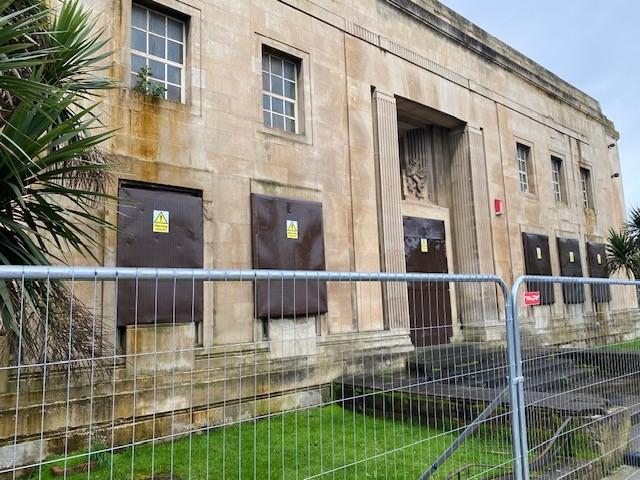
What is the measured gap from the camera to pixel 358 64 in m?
12.4

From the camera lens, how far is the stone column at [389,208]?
11.7 meters

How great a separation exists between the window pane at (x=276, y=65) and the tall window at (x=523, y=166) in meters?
10.4

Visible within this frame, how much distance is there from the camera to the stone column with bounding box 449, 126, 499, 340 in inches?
585

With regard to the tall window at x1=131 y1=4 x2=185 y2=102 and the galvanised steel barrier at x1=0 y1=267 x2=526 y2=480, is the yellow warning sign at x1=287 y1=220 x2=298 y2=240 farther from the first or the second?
the tall window at x1=131 y1=4 x2=185 y2=102

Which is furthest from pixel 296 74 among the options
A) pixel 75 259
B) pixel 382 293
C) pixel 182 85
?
pixel 75 259

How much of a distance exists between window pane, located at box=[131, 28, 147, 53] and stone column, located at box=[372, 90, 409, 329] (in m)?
5.76

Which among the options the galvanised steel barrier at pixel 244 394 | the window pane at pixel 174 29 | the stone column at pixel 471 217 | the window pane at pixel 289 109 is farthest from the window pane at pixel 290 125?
the stone column at pixel 471 217

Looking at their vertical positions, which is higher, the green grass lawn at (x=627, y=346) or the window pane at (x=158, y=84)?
the window pane at (x=158, y=84)

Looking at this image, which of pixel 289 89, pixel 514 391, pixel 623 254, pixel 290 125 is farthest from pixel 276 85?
pixel 623 254

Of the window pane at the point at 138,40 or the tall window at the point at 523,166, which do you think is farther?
the tall window at the point at 523,166

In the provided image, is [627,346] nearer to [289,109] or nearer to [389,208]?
[389,208]

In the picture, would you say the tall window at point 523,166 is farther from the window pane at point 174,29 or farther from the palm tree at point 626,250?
the window pane at point 174,29

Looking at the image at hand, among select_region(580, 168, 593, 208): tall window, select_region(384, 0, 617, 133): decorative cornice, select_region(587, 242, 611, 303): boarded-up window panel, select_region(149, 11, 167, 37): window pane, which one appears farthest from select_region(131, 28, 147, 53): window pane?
select_region(580, 168, 593, 208): tall window

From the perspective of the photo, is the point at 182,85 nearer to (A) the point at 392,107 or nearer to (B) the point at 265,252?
(B) the point at 265,252
